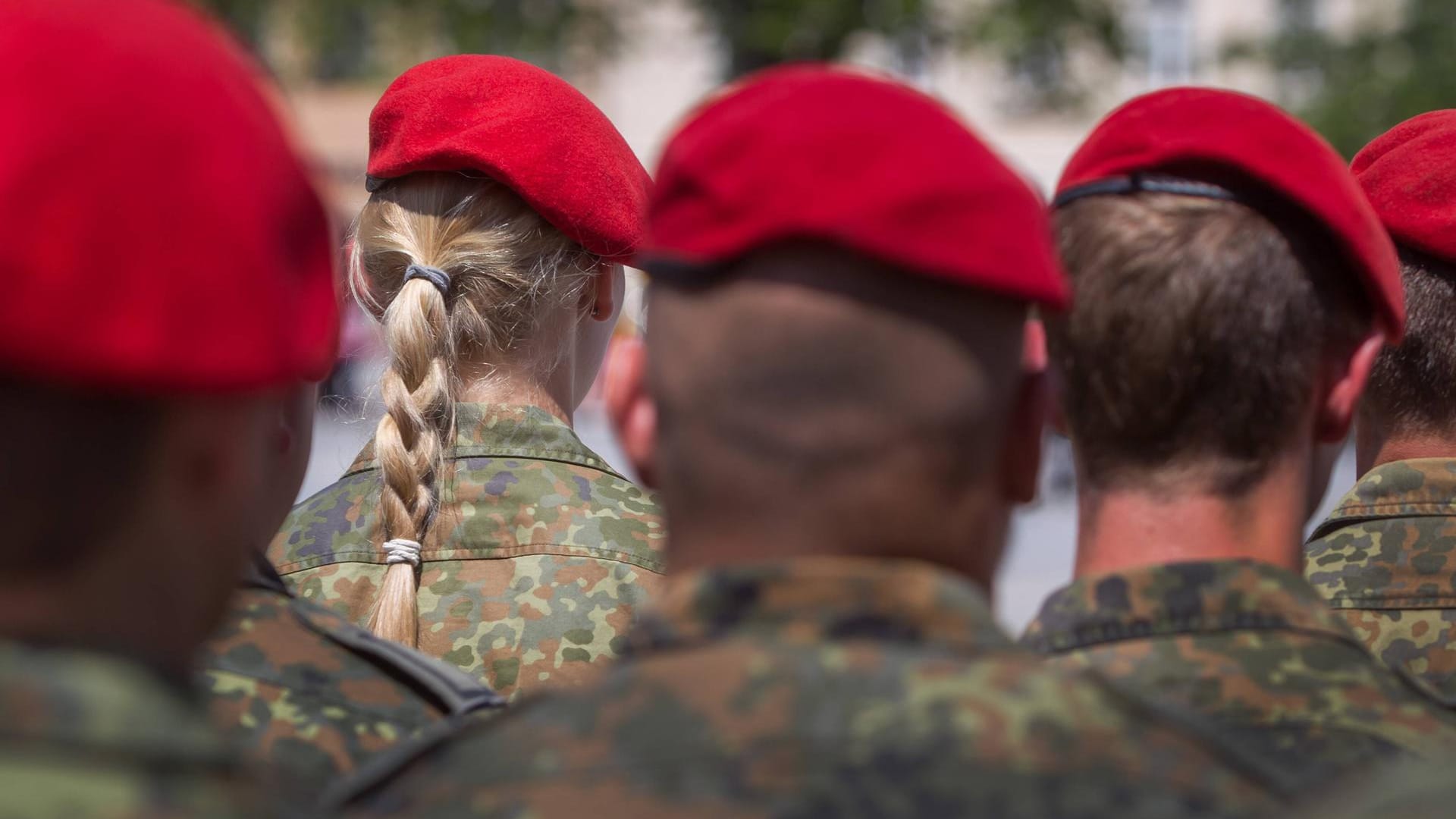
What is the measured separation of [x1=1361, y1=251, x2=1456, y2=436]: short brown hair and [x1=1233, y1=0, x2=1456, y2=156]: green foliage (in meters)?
13.2

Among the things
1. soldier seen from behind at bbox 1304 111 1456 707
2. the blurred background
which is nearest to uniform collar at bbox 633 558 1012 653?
soldier seen from behind at bbox 1304 111 1456 707

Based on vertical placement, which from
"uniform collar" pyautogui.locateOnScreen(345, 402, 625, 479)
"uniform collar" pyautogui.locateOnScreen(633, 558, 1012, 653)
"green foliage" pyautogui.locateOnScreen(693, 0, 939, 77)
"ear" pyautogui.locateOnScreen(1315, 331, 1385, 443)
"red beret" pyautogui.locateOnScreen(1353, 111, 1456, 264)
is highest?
"green foliage" pyautogui.locateOnScreen(693, 0, 939, 77)

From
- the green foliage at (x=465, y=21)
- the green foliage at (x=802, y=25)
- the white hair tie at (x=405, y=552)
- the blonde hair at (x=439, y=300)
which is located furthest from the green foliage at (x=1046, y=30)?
the white hair tie at (x=405, y=552)

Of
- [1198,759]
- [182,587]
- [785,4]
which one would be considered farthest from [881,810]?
[785,4]

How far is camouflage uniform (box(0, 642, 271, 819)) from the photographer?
3.50 feet

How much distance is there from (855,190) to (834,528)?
26 centimetres

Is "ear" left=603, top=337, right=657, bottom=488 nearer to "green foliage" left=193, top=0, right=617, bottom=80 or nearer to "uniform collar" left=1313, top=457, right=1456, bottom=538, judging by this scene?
"uniform collar" left=1313, top=457, right=1456, bottom=538

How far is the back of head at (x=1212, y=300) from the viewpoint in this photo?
176cm

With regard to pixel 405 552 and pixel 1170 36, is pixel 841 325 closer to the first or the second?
pixel 405 552

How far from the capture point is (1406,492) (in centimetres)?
264

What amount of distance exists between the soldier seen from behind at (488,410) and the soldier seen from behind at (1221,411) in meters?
0.81

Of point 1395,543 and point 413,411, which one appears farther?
point 1395,543

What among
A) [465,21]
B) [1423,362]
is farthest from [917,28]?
[1423,362]

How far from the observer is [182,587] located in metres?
1.18
